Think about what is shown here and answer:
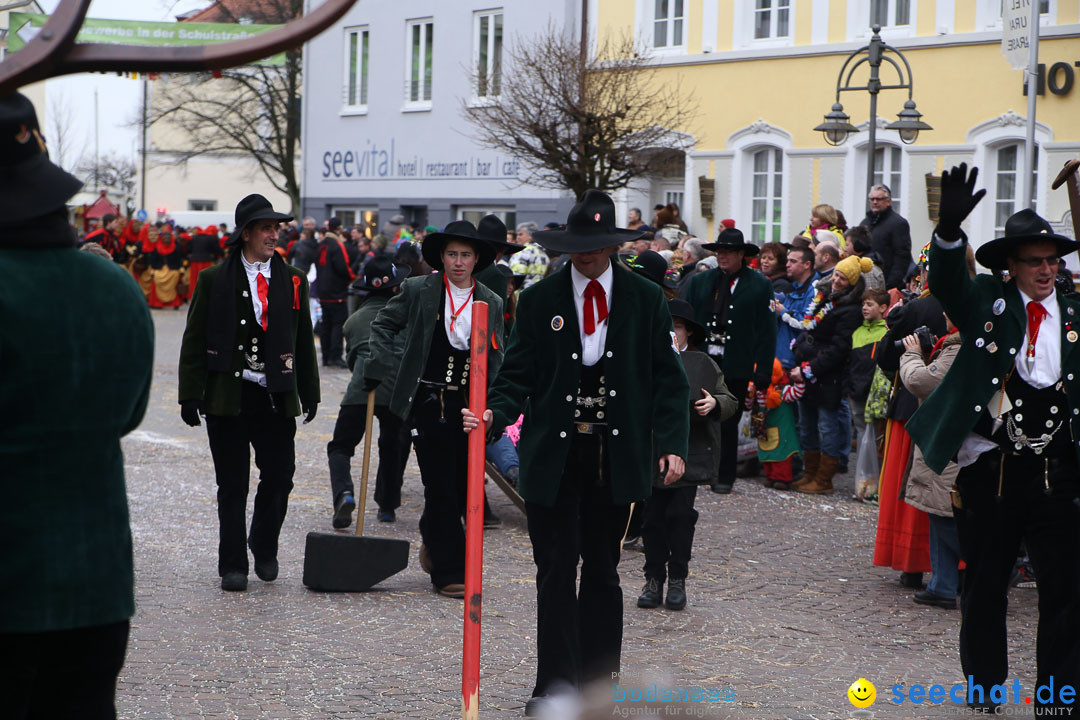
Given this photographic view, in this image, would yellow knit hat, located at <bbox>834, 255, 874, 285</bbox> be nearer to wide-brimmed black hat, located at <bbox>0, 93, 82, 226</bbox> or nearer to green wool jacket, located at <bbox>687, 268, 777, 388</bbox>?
green wool jacket, located at <bbox>687, 268, 777, 388</bbox>

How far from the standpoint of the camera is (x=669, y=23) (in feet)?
84.0

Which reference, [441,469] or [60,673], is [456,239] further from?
[60,673]

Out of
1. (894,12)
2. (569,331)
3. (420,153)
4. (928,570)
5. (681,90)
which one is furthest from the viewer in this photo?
(420,153)

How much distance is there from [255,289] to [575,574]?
301 centimetres

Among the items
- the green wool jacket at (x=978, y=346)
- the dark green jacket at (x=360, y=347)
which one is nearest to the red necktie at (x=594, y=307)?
the green wool jacket at (x=978, y=346)

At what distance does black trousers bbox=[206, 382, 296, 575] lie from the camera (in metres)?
7.83

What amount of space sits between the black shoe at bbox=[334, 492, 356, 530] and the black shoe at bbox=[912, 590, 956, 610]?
376 centimetres

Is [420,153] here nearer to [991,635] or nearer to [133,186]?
[991,635]

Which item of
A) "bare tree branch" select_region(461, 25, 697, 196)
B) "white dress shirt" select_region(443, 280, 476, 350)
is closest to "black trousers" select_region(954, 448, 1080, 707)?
"white dress shirt" select_region(443, 280, 476, 350)

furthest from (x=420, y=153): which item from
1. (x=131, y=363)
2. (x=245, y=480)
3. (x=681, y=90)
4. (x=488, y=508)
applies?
(x=131, y=363)

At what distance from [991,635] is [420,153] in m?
27.1

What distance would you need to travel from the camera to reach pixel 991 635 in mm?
5848

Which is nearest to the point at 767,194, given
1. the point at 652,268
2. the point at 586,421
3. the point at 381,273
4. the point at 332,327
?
the point at 332,327

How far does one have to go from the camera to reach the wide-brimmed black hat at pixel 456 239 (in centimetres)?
804
